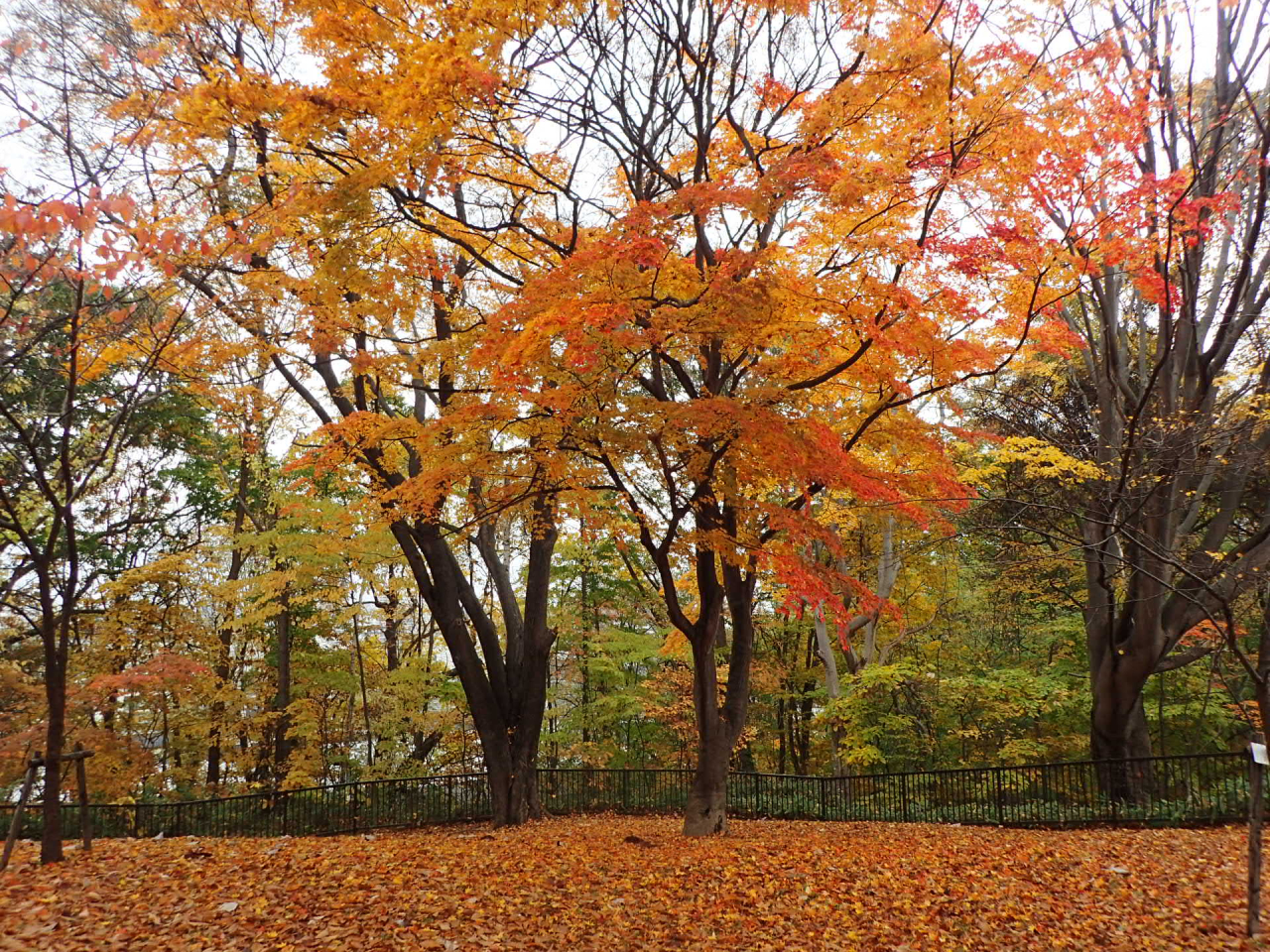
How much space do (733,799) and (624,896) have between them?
28.4 feet

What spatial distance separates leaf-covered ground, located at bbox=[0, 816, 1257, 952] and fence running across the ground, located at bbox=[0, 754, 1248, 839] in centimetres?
375

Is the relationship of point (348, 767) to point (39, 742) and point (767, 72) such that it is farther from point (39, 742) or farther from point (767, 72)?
point (767, 72)

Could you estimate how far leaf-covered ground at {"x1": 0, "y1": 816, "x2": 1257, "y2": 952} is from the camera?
480cm

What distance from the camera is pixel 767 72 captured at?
7.76 meters

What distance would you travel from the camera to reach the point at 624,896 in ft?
19.3

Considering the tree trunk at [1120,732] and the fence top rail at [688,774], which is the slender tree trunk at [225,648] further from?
the tree trunk at [1120,732]

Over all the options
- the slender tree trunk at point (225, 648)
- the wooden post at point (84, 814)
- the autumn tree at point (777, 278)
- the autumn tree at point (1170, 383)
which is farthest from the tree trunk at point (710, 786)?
the slender tree trunk at point (225, 648)

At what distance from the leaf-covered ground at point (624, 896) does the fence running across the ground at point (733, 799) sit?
12.3 ft

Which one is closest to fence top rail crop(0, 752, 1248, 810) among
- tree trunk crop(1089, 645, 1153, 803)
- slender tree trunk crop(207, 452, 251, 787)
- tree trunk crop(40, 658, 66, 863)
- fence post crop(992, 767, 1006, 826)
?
fence post crop(992, 767, 1006, 826)

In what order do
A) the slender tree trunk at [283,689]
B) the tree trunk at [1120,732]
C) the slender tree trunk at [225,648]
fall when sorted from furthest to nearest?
1. the slender tree trunk at [283,689]
2. the slender tree trunk at [225,648]
3. the tree trunk at [1120,732]

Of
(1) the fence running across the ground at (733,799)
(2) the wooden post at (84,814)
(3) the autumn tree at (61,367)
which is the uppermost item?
(3) the autumn tree at (61,367)

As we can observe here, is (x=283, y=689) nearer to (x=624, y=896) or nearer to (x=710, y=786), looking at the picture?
(x=710, y=786)

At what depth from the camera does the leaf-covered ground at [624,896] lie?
15.8ft

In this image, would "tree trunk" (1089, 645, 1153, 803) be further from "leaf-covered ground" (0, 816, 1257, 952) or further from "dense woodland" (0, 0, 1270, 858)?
"leaf-covered ground" (0, 816, 1257, 952)
